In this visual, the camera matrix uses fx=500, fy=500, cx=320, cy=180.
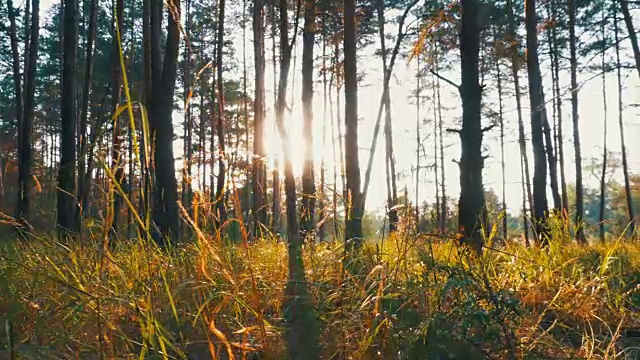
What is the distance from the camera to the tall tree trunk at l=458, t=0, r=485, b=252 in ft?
20.3

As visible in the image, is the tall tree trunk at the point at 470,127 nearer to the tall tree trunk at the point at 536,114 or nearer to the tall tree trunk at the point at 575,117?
the tall tree trunk at the point at 536,114

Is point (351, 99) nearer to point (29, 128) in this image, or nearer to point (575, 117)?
point (29, 128)

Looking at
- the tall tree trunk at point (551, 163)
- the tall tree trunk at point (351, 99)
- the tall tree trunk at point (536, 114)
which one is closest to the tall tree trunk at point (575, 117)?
the tall tree trunk at point (551, 163)

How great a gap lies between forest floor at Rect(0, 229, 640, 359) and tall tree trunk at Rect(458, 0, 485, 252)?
3161 mm

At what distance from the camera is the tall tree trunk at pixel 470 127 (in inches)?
244

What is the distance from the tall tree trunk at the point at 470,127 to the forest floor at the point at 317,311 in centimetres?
316

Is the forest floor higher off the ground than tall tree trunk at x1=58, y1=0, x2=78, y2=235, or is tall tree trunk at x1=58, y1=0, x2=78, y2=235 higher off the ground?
tall tree trunk at x1=58, y1=0, x2=78, y2=235

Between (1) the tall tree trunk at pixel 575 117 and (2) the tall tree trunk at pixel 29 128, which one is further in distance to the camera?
(1) the tall tree trunk at pixel 575 117

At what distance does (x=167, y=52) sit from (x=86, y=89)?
3.52 meters

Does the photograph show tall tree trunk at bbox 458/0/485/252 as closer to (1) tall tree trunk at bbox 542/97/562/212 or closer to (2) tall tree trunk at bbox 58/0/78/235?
(2) tall tree trunk at bbox 58/0/78/235

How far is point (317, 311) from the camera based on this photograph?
91.5 inches

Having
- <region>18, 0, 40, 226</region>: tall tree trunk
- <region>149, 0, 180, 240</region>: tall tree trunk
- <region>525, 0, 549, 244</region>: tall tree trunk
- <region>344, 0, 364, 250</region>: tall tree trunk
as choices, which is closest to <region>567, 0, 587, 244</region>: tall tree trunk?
<region>525, 0, 549, 244</region>: tall tree trunk

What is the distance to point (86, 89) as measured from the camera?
10555mm

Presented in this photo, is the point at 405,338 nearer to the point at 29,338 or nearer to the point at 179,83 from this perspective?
the point at 29,338
